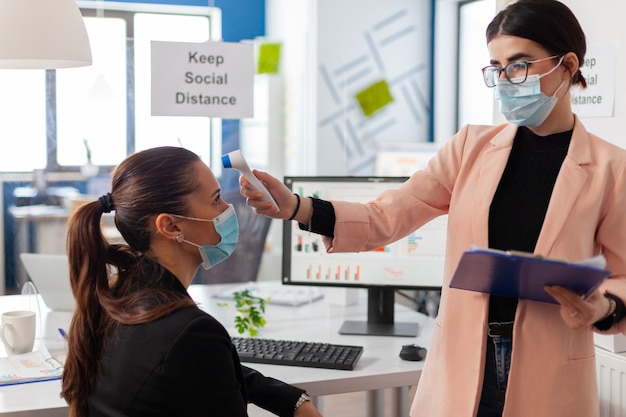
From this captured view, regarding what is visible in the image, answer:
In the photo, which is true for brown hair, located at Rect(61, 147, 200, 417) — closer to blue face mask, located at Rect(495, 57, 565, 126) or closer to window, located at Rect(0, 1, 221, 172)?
blue face mask, located at Rect(495, 57, 565, 126)

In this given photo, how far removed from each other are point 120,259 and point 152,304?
0.60 ft

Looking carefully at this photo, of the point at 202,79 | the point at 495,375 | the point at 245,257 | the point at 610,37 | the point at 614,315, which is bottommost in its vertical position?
the point at 245,257

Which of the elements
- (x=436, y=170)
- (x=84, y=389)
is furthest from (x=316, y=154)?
(x=84, y=389)

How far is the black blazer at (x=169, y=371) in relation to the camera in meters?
1.33

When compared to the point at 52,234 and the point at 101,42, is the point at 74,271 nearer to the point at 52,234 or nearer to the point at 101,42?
the point at 52,234

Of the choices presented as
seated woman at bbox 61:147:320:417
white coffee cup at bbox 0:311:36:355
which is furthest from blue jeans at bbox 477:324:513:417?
white coffee cup at bbox 0:311:36:355

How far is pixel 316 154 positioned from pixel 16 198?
2.31 meters

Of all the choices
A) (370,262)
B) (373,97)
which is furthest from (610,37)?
(373,97)

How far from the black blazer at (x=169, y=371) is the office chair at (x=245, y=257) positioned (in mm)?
2589

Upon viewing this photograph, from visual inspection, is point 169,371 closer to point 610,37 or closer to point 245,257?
point 610,37

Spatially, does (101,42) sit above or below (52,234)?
above

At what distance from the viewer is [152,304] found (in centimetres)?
140

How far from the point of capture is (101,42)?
4148 millimetres

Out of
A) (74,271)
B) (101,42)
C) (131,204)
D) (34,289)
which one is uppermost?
(101,42)
